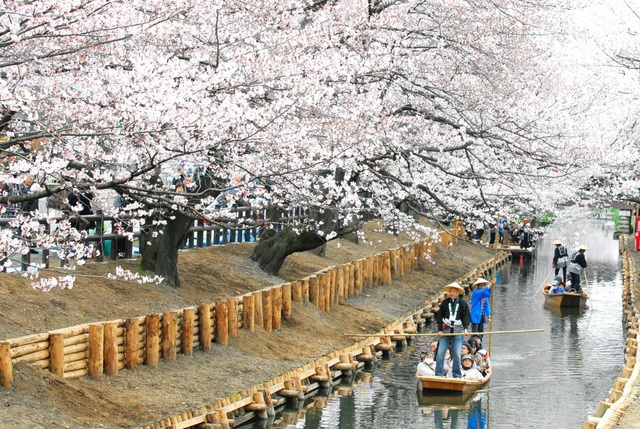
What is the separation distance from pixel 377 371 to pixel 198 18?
7.92 meters

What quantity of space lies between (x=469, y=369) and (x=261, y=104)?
5.97m

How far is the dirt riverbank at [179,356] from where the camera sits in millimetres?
11281

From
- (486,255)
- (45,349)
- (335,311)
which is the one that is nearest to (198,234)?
(335,311)

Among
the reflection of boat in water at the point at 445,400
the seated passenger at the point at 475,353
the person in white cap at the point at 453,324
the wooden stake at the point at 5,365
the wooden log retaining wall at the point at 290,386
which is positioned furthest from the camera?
the seated passenger at the point at 475,353

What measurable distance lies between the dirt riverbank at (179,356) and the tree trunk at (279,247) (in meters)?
0.28

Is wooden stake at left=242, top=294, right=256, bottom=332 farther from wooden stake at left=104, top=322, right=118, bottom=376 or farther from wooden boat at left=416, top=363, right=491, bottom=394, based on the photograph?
wooden stake at left=104, top=322, right=118, bottom=376

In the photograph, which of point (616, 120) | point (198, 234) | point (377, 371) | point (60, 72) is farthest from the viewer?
point (616, 120)

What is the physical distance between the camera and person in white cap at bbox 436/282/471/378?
16203 millimetres

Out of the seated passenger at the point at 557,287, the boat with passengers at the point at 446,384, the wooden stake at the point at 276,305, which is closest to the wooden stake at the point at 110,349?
the wooden stake at the point at 276,305

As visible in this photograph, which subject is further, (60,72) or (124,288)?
(124,288)

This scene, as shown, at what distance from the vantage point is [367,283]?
25.9 m

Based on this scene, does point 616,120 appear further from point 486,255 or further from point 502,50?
point 502,50

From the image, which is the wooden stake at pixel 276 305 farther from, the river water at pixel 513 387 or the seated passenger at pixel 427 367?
the seated passenger at pixel 427 367

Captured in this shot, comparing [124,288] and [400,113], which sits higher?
[400,113]
